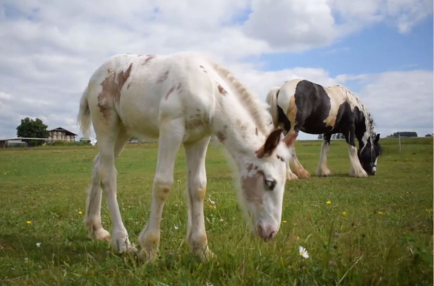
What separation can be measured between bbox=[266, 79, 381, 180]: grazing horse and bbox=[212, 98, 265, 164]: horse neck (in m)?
7.00

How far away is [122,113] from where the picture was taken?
14.7 feet

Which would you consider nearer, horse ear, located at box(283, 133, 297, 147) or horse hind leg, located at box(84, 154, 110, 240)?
horse ear, located at box(283, 133, 297, 147)

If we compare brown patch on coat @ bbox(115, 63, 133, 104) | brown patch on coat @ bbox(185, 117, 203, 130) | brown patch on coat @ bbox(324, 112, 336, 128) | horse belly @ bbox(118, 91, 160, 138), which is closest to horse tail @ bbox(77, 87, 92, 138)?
brown patch on coat @ bbox(115, 63, 133, 104)

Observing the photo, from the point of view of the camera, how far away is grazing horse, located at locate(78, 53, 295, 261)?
3.62 m

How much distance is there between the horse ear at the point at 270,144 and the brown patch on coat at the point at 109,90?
1920mm

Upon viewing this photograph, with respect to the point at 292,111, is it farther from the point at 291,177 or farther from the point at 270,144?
the point at 270,144

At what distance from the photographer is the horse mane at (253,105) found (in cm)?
401

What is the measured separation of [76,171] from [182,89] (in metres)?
14.2

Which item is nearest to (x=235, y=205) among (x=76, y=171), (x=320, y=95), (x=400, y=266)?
(x=400, y=266)

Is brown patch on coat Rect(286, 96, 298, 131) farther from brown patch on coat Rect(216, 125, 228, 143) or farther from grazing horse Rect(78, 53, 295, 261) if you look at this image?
brown patch on coat Rect(216, 125, 228, 143)

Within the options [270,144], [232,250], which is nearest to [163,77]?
[270,144]

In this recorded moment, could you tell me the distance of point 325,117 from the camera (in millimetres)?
12398

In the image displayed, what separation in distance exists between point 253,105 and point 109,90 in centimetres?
179

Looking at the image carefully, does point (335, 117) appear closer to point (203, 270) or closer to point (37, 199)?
point (37, 199)
